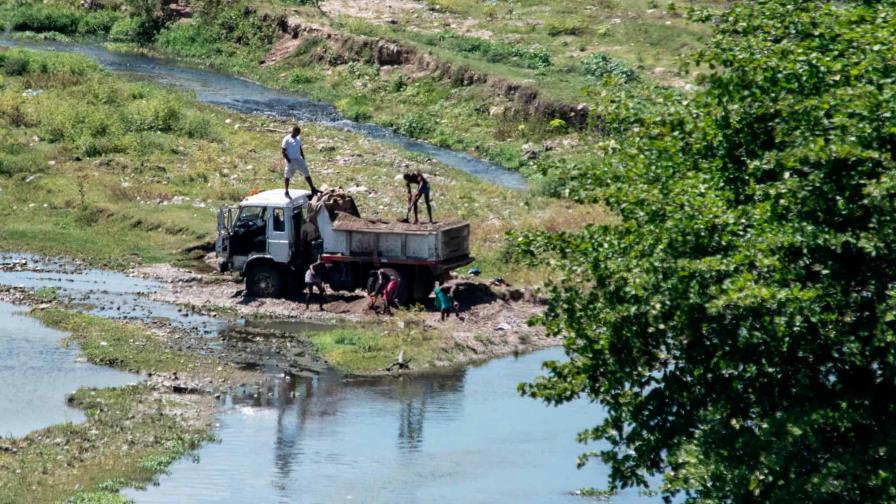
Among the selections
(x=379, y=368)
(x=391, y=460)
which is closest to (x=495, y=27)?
(x=379, y=368)

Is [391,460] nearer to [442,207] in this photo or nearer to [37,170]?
[442,207]

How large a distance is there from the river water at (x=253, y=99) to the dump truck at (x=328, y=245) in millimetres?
13667

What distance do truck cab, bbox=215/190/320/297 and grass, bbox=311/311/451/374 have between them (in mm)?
2580

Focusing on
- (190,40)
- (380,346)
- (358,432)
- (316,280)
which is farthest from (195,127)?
(358,432)

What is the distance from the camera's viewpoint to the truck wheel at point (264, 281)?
3066 cm

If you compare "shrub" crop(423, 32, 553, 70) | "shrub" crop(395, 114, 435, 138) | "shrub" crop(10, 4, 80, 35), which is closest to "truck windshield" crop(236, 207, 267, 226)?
"shrub" crop(395, 114, 435, 138)

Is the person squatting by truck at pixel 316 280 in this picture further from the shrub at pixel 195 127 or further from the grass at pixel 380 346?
the shrub at pixel 195 127

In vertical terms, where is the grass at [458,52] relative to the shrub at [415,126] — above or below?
above

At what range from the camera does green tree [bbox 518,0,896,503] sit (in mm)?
13500

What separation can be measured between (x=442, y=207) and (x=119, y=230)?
825cm

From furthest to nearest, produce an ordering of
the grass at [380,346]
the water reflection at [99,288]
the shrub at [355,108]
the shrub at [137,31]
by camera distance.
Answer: the shrub at [137,31], the shrub at [355,108], the water reflection at [99,288], the grass at [380,346]

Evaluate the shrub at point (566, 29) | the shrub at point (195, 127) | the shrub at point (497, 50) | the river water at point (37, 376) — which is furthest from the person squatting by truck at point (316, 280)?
the shrub at point (566, 29)

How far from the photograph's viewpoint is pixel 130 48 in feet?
219

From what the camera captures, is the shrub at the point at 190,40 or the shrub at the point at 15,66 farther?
the shrub at the point at 190,40
